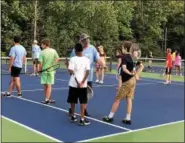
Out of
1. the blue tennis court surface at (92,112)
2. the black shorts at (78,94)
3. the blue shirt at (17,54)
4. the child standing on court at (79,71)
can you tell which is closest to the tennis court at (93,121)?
the blue tennis court surface at (92,112)

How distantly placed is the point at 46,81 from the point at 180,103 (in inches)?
156

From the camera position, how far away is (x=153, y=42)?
44875mm

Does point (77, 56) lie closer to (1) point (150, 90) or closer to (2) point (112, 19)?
(1) point (150, 90)

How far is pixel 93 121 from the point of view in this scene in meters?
7.77

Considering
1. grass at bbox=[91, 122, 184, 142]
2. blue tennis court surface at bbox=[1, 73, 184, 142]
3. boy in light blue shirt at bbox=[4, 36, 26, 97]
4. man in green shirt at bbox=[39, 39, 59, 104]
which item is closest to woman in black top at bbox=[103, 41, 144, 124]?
blue tennis court surface at bbox=[1, 73, 184, 142]

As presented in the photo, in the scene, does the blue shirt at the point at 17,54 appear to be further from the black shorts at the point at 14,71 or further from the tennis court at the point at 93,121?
the tennis court at the point at 93,121

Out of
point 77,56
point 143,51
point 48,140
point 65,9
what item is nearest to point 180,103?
point 77,56

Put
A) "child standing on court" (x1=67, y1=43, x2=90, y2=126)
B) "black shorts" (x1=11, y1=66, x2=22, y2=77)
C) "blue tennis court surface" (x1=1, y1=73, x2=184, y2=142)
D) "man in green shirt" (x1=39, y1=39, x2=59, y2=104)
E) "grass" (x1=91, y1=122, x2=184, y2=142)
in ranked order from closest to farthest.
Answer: "grass" (x1=91, y1=122, x2=184, y2=142)
"blue tennis court surface" (x1=1, y1=73, x2=184, y2=142)
"child standing on court" (x1=67, y1=43, x2=90, y2=126)
"man in green shirt" (x1=39, y1=39, x2=59, y2=104)
"black shorts" (x1=11, y1=66, x2=22, y2=77)

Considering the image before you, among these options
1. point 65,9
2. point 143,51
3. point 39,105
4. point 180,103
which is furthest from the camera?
point 143,51

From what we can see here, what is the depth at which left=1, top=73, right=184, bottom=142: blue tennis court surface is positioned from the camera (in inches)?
271

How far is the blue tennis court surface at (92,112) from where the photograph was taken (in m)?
6.89

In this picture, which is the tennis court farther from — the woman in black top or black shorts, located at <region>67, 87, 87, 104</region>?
the woman in black top

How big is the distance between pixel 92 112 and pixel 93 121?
3.37ft

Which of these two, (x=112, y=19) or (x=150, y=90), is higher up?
(x=112, y=19)
